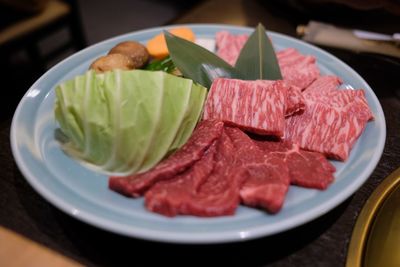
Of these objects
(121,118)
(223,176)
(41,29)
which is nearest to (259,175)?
(223,176)

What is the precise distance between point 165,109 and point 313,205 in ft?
1.75

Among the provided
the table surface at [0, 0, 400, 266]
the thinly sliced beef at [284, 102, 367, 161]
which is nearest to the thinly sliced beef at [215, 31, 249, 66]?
the thinly sliced beef at [284, 102, 367, 161]

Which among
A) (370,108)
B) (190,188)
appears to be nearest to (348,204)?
(370,108)

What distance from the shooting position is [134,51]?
5.56ft

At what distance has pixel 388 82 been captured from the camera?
1786 millimetres

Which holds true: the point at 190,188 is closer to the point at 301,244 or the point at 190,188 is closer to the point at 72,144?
the point at 301,244

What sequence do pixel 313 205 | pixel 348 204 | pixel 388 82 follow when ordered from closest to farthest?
pixel 313 205 → pixel 348 204 → pixel 388 82

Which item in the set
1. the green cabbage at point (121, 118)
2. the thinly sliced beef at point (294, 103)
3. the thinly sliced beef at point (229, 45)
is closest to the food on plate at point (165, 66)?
the thinly sliced beef at point (229, 45)

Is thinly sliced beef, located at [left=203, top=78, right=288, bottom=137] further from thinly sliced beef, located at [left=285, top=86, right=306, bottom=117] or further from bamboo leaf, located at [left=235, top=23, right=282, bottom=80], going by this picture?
bamboo leaf, located at [left=235, top=23, right=282, bottom=80]

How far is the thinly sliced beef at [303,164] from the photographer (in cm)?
114

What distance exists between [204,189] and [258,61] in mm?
727

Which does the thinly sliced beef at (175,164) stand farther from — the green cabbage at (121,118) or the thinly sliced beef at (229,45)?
the thinly sliced beef at (229,45)

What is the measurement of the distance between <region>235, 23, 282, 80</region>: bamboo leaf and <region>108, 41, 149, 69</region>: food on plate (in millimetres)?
415

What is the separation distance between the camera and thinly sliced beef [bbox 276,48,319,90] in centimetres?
163
